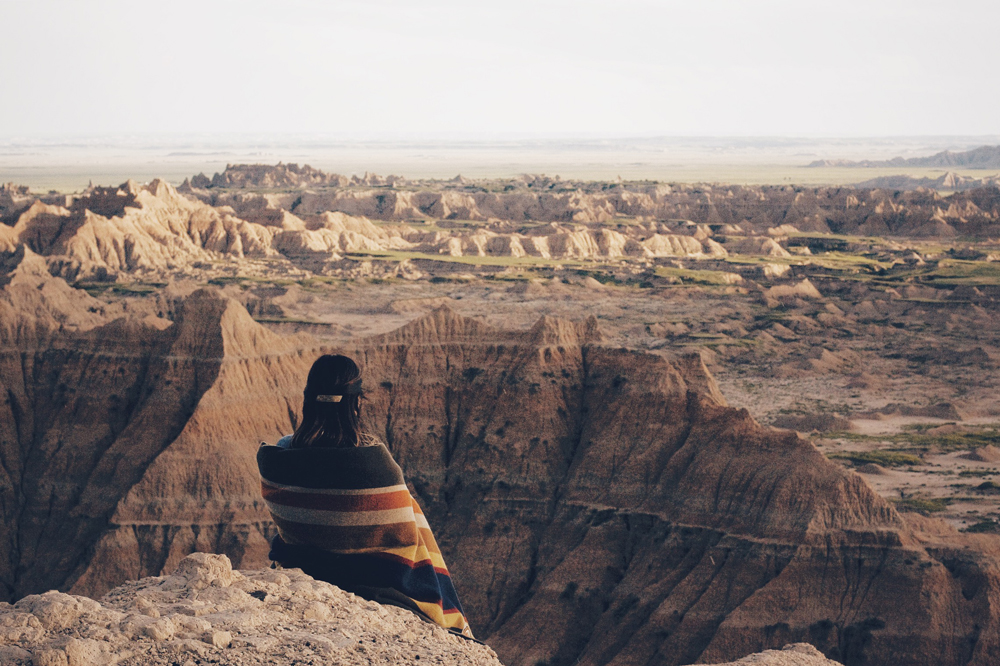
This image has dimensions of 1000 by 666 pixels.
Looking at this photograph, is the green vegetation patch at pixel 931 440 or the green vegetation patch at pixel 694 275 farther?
the green vegetation patch at pixel 694 275

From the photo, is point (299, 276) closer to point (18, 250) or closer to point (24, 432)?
point (18, 250)

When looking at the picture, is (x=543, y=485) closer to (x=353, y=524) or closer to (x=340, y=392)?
(x=353, y=524)

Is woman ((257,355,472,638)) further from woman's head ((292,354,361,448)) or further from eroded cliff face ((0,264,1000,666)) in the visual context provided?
eroded cliff face ((0,264,1000,666))

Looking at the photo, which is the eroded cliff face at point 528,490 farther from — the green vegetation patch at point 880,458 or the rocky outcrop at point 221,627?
the green vegetation patch at point 880,458

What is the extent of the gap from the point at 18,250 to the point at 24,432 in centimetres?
11058

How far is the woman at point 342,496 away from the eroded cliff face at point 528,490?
82.6 ft

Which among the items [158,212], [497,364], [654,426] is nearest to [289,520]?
[654,426]

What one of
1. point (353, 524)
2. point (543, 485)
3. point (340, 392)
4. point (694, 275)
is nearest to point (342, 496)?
point (353, 524)

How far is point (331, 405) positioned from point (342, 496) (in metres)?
1.31

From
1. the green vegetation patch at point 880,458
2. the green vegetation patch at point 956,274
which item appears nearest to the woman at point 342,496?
the green vegetation patch at point 880,458

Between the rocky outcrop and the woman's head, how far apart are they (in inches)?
119

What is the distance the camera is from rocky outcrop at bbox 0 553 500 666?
17.3 metres

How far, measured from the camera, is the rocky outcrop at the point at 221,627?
17328mm

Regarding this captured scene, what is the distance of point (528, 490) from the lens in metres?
53.8
